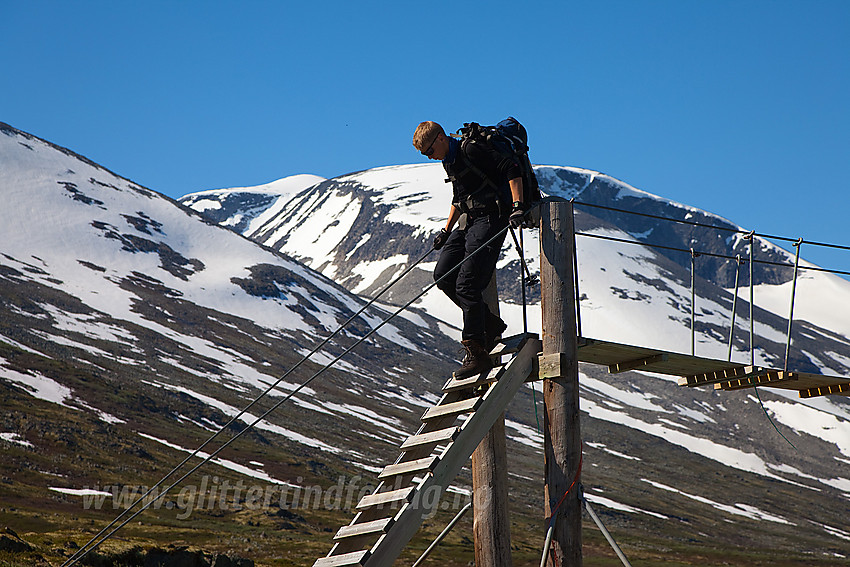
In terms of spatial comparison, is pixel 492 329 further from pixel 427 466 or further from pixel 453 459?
pixel 427 466

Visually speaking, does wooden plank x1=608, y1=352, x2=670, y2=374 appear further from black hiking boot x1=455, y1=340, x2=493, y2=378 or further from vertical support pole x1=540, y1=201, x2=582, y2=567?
black hiking boot x1=455, y1=340, x2=493, y2=378

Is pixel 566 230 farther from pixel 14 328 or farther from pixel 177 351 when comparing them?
pixel 177 351

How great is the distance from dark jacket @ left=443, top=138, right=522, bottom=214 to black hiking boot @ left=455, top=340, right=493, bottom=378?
5.72 ft

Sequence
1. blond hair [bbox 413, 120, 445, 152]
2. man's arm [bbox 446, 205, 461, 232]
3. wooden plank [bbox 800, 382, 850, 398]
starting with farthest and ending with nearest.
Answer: wooden plank [bbox 800, 382, 850, 398] → man's arm [bbox 446, 205, 461, 232] → blond hair [bbox 413, 120, 445, 152]

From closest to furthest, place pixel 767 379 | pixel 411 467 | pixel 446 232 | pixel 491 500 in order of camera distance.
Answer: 1. pixel 411 467
2. pixel 491 500
3. pixel 446 232
4. pixel 767 379

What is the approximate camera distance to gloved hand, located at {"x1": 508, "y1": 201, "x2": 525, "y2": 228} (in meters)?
10.2

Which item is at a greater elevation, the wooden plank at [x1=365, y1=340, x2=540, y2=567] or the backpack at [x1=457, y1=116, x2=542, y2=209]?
the backpack at [x1=457, y1=116, x2=542, y2=209]

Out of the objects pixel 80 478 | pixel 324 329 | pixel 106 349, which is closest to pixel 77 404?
pixel 80 478

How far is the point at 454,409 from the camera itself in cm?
997

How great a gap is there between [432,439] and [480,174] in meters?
3.44

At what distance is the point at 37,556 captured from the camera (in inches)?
971

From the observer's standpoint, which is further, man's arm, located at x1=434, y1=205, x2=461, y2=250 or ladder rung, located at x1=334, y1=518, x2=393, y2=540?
man's arm, located at x1=434, y1=205, x2=461, y2=250

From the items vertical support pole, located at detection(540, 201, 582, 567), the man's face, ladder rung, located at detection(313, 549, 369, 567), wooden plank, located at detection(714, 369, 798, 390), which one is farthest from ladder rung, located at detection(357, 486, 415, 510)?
wooden plank, located at detection(714, 369, 798, 390)

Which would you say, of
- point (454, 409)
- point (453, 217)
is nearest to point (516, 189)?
point (453, 217)
